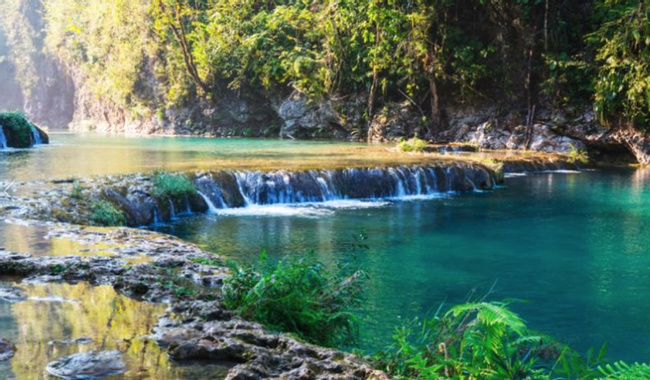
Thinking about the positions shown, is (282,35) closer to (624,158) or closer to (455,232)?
(624,158)

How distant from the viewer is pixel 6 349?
12.3 feet

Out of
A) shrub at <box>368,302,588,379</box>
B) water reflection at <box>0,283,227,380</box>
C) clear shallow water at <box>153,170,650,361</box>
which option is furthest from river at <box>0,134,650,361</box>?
water reflection at <box>0,283,227,380</box>

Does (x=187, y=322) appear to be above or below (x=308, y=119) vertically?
below

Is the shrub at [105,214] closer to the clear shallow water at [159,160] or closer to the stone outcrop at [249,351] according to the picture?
the clear shallow water at [159,160]

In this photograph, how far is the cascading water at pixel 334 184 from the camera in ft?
47.8

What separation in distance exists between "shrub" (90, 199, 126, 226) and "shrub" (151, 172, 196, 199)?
1488 mm

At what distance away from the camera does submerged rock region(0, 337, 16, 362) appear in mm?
3648

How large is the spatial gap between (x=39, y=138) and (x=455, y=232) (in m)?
20.0

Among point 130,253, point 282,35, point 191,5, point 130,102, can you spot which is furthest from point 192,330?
point 130,102

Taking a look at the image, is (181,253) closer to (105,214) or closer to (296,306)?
(296,306)

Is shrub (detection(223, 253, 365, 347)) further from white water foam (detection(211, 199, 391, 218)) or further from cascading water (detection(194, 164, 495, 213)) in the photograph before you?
cascading water (detection(194, 164, 495, 213))

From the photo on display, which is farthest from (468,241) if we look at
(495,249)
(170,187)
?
(170,187)

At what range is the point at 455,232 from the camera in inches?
475

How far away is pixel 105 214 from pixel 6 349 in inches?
296
